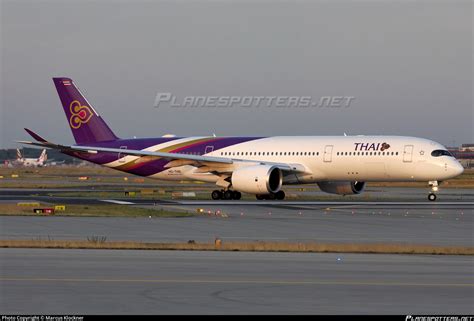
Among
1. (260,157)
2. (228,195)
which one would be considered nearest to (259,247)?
(228,195)

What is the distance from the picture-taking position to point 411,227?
3428 cm

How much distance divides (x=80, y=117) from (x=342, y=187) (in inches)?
782

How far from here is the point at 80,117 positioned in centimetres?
6562

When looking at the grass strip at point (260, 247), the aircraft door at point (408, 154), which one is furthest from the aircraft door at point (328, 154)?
the grass strip at point (260, 247)

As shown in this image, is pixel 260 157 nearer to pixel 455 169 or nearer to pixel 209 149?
pixel 209 149

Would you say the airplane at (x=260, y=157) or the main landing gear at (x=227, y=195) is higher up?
the airplane at (x=260, y=157)

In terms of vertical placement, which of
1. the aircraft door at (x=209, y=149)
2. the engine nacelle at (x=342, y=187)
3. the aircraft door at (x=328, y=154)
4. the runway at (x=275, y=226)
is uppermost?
the aircraft door at (x=209, y=149)

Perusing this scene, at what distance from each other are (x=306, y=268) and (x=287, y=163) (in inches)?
1472

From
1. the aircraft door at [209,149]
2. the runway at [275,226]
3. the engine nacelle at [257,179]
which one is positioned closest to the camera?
the runway at [275,226]

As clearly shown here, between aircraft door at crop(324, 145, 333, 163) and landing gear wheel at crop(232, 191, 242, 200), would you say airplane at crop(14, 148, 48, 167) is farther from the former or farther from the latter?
aircraft door at crop(324, 145, 333, 163)

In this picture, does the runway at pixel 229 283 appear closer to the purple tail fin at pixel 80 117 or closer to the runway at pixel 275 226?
the runway at pixel 275 226

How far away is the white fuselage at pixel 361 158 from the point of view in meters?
55.4

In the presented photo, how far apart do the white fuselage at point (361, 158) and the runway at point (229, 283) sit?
104 ft

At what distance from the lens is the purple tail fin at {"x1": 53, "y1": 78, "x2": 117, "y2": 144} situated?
6544 cm
